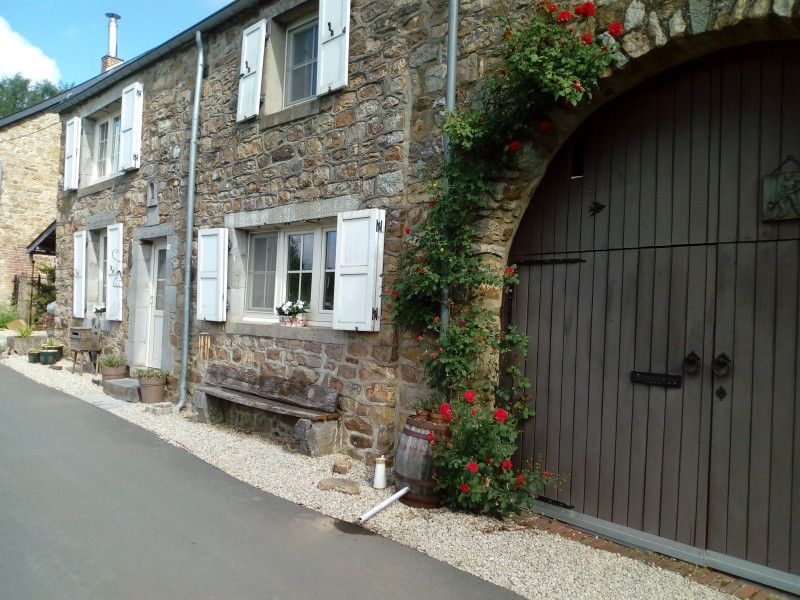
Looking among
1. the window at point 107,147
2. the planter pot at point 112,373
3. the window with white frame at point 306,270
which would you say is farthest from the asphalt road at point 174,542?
the window at point 107,147

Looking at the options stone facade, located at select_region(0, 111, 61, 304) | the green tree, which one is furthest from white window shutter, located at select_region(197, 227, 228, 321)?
the green tree

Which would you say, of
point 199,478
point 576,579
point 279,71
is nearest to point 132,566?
point 199,478

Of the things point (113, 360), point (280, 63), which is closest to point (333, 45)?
point (280, 63)

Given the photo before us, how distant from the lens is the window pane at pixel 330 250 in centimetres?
602

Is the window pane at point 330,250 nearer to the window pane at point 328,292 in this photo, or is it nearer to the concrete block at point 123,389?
the window pane at point 328,292

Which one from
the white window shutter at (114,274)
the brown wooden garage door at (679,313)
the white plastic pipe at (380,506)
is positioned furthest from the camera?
the white window shutter at (114,274)

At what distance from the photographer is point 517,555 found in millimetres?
3492

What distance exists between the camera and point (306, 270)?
631 cm

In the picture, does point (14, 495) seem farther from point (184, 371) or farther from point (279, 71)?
point (279, 71)

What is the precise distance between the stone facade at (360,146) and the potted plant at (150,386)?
183 millimetres

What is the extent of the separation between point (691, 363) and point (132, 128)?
26.9 feet

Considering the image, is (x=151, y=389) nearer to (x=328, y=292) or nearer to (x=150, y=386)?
(x=150, y=386)

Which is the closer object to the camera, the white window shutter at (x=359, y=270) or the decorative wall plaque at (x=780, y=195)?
the decorative wall plaque at (x=780, y=195)

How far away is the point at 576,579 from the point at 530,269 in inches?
81.3
